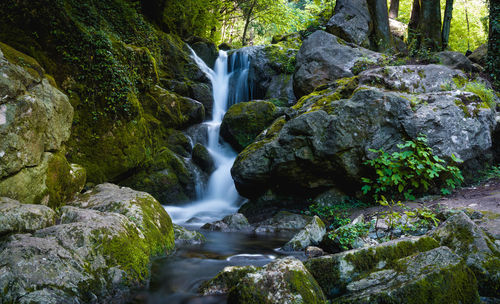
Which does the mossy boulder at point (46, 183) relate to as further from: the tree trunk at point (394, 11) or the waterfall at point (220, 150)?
the tree trunk at point (394, 11)

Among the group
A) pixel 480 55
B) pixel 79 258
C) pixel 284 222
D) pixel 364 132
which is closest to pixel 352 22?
pixel 480 55

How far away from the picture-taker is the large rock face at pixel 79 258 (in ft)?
8.71

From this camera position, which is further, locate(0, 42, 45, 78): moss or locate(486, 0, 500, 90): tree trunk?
locate(486, 0, 500, 90): tree trunk

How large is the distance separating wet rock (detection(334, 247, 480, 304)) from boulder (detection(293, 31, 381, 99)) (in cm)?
934

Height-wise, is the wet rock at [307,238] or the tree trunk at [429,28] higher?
the tree trunk at [429,28]

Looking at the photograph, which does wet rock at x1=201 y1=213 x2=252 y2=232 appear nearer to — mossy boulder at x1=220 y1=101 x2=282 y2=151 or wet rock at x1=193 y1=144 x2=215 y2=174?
wet rock at x1=193 y1=144 x2=215 y2=174

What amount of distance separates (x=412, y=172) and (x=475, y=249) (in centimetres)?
418

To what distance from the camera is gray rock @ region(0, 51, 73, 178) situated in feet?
14.5

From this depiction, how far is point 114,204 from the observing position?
4.98 meters

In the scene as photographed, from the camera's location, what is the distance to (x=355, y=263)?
10.4ft

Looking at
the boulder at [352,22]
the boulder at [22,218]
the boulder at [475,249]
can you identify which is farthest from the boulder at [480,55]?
the boulder at [22,218]

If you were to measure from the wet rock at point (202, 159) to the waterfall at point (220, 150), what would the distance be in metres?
0.33

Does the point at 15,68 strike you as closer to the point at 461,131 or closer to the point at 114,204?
the point at 114,204

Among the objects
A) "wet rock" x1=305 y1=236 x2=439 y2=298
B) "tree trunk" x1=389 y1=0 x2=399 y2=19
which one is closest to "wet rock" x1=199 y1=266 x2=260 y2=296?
"wet rock" x1=305 y1=236 x2=439 y2=298
